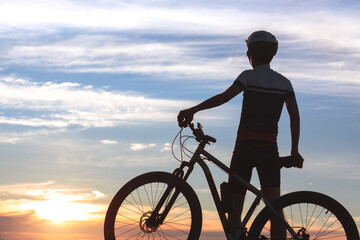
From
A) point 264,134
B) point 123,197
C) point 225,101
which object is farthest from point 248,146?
point 123,197

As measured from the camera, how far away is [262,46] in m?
6.41

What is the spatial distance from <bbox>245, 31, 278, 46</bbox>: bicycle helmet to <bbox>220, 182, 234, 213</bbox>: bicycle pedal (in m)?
1.76

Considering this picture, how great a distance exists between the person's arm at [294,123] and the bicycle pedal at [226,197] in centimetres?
88

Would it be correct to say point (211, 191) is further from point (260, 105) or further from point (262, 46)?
point (262, 46)

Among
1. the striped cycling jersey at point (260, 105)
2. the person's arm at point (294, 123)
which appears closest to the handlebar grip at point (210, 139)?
the striped cycling jersey at point (260, 105)

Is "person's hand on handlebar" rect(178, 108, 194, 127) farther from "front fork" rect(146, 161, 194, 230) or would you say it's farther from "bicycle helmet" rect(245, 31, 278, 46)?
"bicycle helmet" rect(245, 31, 278, 46)

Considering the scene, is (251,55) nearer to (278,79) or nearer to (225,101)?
(278,79)

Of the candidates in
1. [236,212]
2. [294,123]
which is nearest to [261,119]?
[294,123]

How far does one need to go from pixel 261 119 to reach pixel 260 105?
16 centimetres

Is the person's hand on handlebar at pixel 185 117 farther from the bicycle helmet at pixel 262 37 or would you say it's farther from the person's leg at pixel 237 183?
the bicycle helmet at pixel 262 37

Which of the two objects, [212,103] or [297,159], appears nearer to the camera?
[212,103]

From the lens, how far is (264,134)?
20.5ft

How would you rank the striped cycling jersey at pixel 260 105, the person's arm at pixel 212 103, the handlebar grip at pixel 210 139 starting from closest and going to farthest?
the person's arm at pixel 212 103, the striped cycling jersey at pixel 260 105, the handlebar grip at pixel 210 139

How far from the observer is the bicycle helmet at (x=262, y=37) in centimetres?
638
